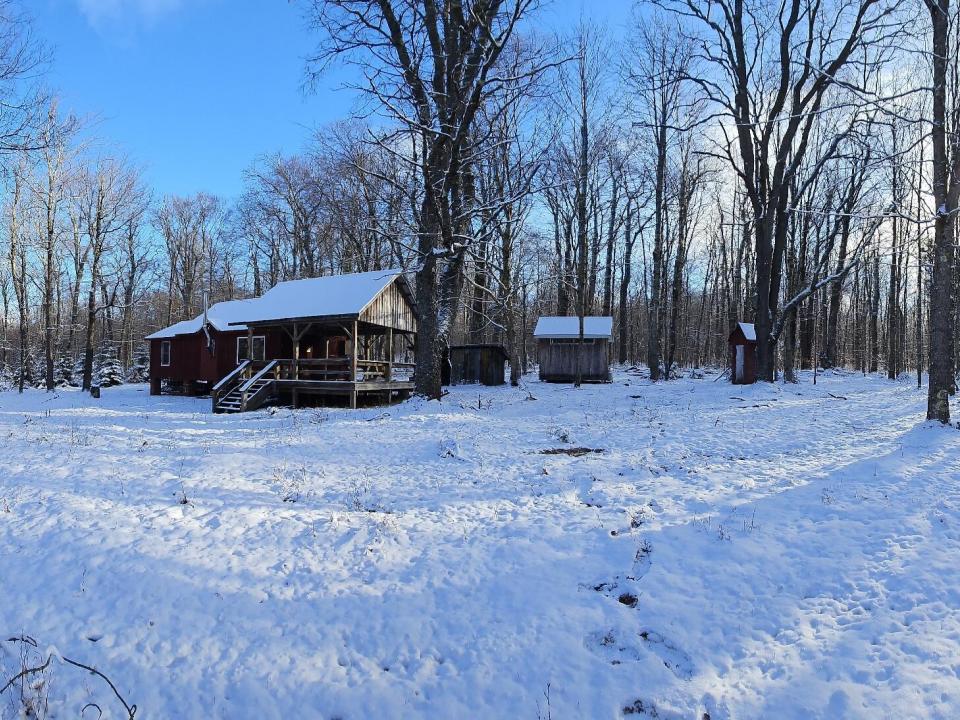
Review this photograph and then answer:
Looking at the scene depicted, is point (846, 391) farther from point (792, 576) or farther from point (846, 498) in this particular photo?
point (792, 576)

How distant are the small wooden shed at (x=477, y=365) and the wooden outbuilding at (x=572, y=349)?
2994 mm

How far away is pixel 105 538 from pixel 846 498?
27.9 feet

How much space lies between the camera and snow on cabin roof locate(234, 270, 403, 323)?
18516 millimetres

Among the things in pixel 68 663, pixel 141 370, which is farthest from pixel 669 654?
pixel 141 370

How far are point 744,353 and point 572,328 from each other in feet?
28.6

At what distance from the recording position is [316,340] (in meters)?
23.0

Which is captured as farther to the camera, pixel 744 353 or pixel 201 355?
pixel 201 355

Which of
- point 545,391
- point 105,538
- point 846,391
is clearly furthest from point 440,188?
point 846,391

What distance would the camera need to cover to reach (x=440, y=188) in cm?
1526

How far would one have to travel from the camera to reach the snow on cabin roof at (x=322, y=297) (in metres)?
18.5

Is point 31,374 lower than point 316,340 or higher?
lower

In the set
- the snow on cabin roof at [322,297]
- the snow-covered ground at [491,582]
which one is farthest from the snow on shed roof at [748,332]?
the snow on cabin roof at [322,297]

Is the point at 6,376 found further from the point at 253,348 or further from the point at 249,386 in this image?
the point at 249,386

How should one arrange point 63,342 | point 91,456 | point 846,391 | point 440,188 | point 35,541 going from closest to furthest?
point 35,541, point 91,456, point 440,188, point 846,391, point 63,342
